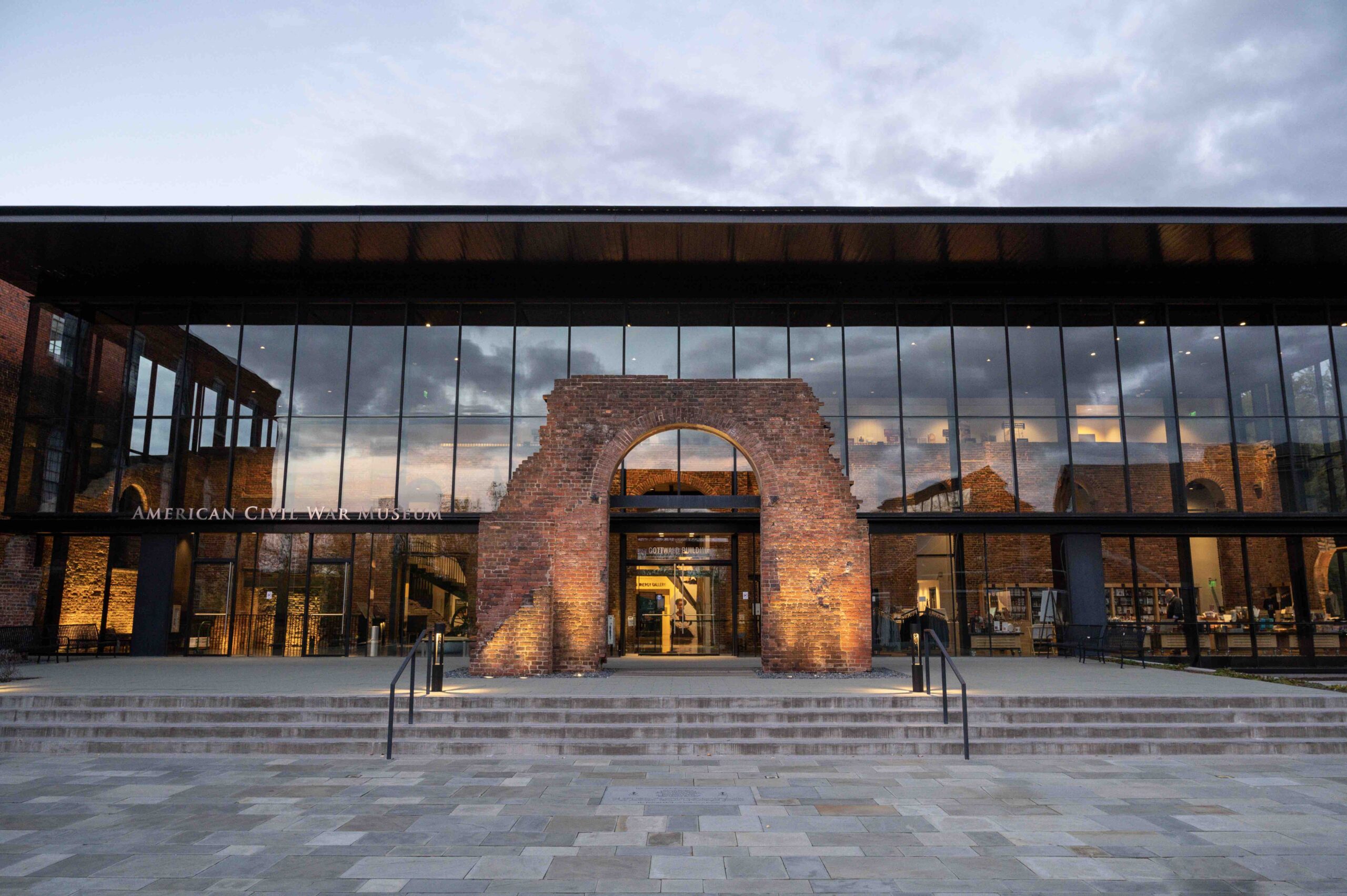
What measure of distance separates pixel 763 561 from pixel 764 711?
4174mm

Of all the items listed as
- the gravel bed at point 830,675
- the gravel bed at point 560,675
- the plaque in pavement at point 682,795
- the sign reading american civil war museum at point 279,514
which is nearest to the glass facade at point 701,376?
the sign reading american civil war museum at point 279,514

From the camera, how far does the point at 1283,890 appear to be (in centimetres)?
536

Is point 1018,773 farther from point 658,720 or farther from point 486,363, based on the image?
point 486,363

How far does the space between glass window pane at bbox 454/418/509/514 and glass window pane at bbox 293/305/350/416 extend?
3.09 m

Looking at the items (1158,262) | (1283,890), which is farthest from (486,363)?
(1283,890)

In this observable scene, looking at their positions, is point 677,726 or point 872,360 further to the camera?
point 872,360

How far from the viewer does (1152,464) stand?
19.0 metres

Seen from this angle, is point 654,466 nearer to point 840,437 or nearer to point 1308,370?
point 840,437

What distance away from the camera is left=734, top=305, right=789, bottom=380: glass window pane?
Answer: 19391 millimetres

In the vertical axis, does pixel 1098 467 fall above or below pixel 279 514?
above

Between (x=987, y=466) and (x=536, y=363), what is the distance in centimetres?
1076

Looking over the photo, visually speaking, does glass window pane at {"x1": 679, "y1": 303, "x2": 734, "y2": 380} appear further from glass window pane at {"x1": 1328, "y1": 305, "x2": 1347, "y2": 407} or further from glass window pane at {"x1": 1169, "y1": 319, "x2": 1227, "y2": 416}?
glass window pane at {"x1": 1328, "y1": 305, "x2": 1347, "y2": 407}

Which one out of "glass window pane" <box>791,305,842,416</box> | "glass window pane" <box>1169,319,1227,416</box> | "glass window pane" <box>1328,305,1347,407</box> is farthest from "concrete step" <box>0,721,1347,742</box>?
"glass window pane" <box>1328,305,1347,407</box>

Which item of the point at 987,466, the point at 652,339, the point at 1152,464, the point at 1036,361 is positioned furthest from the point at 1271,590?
the point at 652,339
